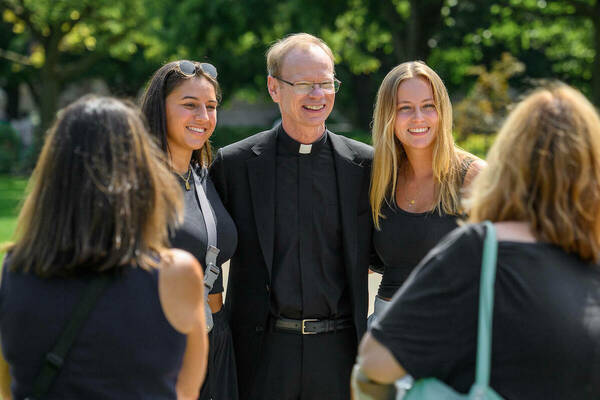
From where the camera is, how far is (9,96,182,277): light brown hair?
6.65 feet

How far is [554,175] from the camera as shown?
200cm

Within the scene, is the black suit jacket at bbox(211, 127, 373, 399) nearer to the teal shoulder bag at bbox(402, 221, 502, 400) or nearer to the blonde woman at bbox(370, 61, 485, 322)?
the blonde woman at bbox(370, 61, 485, 322)

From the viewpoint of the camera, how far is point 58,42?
2728cm

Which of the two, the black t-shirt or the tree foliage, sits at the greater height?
the tree foliage

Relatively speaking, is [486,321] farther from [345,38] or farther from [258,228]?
[345,38]

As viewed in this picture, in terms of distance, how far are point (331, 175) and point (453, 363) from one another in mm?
2005

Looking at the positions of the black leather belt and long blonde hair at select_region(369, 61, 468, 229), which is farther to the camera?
long blonde hair at select_region(369, 61, 468, 229)

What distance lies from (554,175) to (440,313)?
0.51 meters

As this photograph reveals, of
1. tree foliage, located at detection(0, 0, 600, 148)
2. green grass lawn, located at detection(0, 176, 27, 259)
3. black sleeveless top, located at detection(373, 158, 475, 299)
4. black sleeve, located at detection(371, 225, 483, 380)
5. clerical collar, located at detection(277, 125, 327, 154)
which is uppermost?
tree foliage, located at detection(0, 0, 600, 148)

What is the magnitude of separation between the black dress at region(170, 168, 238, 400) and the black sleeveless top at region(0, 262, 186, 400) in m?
1.34

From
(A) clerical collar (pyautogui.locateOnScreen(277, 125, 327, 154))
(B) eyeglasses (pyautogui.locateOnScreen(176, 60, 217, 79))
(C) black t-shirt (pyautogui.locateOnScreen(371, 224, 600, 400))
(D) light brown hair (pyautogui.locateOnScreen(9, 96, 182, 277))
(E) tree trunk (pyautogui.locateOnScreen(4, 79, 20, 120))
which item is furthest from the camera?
(E) tree trunk (pyautogui.locateOnScreen(4, 79, 20, 120))

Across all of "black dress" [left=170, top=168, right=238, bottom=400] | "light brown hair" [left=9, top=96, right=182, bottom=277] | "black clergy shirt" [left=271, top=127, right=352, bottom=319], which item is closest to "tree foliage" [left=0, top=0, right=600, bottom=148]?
"black clergy shirt" [left=271, top=127, right=352, bottom=319]

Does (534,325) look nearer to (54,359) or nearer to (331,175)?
(54,359)

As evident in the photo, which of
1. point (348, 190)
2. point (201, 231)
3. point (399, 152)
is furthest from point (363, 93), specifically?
point (201, 231)
